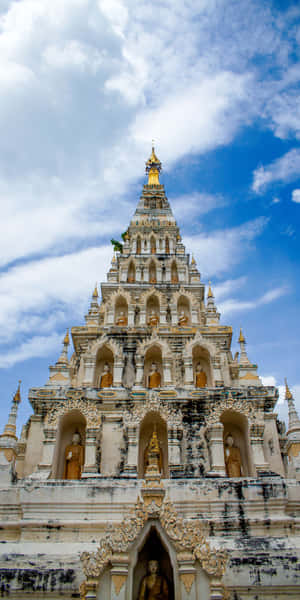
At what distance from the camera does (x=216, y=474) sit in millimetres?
16359

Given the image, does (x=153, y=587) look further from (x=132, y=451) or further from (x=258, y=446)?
(x=258, y=446)

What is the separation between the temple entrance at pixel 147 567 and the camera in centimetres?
1016

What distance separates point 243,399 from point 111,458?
5683 mm

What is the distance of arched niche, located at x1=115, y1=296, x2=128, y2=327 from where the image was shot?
24594 millimetres

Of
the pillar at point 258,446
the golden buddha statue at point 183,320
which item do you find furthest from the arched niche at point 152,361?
the pillar at point 258,446

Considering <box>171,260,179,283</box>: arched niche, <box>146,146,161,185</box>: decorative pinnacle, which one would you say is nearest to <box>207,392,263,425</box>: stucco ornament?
<box>171,260,179,283</box>: arched niche

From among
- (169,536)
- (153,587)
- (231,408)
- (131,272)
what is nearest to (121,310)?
(131,272)

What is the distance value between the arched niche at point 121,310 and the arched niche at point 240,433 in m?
8.08

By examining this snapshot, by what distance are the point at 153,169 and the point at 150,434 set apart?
26290mm

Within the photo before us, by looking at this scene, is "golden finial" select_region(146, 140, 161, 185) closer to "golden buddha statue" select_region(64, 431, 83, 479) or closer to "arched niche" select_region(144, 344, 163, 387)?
"arched niche" select_region(144, 344, 163, 387)

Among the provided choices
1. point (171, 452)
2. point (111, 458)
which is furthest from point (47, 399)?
point (171, 452)

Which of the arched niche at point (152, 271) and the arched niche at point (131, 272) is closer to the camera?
the arched niche at point (152, 271)

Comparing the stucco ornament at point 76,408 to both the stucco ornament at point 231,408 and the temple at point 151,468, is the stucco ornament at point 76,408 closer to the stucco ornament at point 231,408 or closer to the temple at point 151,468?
the temple at point 151,468

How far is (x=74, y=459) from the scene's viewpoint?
17781 millimetres
